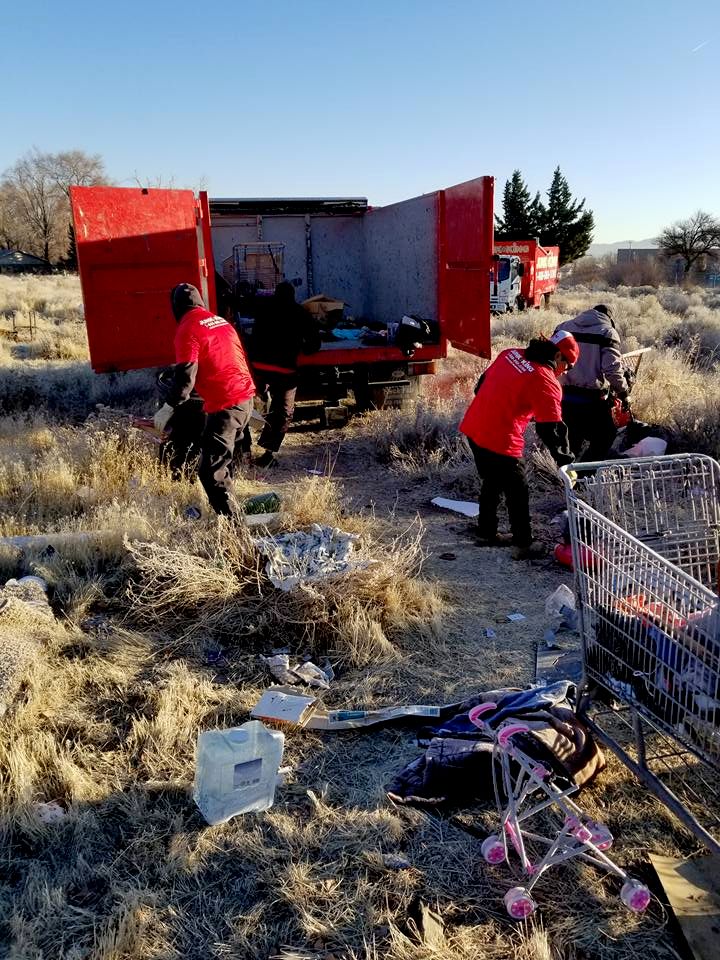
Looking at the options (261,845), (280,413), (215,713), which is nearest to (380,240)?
(280,413)

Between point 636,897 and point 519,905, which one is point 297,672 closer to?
point 519,905

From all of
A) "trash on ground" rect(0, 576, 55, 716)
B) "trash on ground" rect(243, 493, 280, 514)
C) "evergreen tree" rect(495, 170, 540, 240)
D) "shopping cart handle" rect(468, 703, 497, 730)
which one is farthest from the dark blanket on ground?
"evergreen tree" rect(495, 170, 540, 240)

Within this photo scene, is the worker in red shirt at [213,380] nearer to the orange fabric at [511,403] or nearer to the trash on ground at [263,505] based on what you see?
the trash on ground at [263,505]

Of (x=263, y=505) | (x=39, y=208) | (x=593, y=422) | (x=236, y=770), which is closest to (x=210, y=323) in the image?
(x=263, y=505)

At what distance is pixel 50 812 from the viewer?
9.69 feet

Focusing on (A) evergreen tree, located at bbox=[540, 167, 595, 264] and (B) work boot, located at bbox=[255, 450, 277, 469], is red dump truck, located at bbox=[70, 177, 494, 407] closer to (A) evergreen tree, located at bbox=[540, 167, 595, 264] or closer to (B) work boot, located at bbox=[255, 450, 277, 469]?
(B) work boot, located at bbox=[255, 450, 277, 469]

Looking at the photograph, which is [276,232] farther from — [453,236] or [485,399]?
[485,399]

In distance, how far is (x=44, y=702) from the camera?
358 centimetres

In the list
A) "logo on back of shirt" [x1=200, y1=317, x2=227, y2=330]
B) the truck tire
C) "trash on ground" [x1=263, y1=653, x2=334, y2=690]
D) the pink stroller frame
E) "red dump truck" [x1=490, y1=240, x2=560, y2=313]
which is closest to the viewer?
the pink stroller frame

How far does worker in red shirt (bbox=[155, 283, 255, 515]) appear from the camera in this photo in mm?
5402

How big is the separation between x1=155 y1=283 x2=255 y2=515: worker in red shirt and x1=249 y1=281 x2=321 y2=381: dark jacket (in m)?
1.80

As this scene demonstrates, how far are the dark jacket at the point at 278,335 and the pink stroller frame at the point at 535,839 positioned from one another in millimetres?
5286

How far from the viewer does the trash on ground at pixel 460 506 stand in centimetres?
622

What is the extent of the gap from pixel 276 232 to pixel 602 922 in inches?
391
